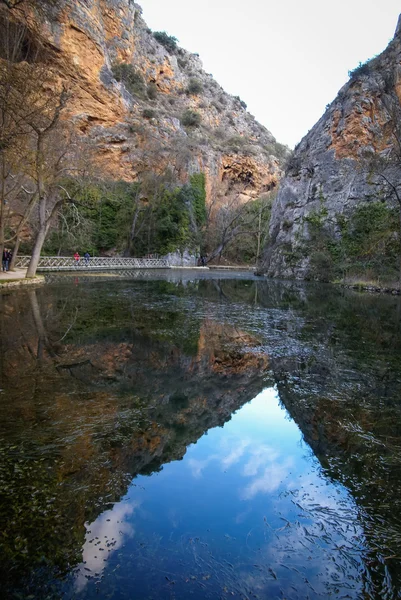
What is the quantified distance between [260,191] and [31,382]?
6495 centimetres

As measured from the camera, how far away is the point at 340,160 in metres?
33.0

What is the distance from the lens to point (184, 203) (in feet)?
155

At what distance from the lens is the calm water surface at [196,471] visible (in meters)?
2.37

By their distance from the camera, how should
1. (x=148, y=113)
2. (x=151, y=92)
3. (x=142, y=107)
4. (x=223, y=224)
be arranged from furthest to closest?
(x=223, y=224), (x=151, y=92), (x=142, y=107), (x=148, y=113)

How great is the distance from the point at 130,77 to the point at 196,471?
56.5 metres

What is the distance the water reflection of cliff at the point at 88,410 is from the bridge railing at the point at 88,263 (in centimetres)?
2251

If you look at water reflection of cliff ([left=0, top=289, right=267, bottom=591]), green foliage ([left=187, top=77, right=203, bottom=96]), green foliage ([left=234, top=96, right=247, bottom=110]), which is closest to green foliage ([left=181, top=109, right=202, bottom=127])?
green foliage ([left=187, top=77, right=203, bottom=96])

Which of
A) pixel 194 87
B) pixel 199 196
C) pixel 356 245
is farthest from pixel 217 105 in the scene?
pixel 356 245

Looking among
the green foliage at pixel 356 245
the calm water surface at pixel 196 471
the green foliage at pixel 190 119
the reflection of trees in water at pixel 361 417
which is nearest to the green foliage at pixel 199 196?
the green foliage at pixel 190 119

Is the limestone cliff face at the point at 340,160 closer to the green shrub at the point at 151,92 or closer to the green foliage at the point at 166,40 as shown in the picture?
the green shrub at the point at 151,92

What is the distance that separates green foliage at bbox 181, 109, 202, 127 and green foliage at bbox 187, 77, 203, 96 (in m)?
8.78

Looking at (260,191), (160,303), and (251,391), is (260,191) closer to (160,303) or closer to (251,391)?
(160,303)

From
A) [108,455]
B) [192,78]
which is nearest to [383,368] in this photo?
[108,455]

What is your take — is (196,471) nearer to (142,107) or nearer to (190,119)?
(142,107)
